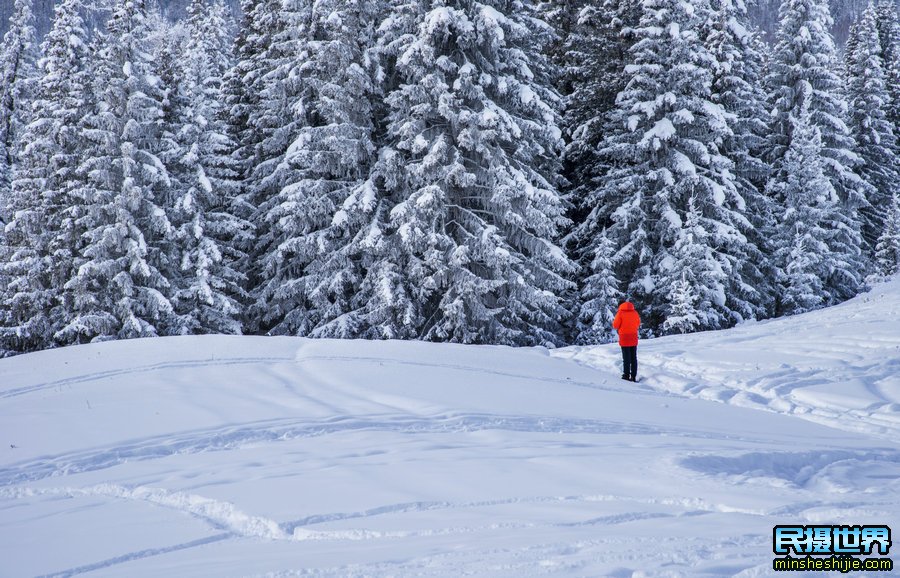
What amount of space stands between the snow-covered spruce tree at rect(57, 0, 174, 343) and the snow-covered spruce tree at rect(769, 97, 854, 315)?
2204cm

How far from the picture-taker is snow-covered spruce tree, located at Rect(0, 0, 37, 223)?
3491cm

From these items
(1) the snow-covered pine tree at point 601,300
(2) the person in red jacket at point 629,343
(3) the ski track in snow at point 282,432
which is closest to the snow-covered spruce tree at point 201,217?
(1) the snow-covered pine tree at point 601,300

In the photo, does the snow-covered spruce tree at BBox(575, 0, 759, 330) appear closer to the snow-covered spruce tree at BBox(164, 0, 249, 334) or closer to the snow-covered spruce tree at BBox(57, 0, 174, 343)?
the snow-covered spruce tree at BBox(164, 0, 249, 334)

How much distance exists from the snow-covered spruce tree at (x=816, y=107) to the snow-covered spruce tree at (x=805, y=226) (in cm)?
29

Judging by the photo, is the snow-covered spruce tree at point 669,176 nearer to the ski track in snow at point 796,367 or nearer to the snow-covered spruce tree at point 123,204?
the ski track in snow at point 796,367

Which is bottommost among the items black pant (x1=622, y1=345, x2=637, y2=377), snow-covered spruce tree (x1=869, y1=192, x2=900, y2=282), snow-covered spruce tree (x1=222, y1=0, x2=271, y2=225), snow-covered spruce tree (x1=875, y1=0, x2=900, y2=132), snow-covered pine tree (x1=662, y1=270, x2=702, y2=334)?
black pant (x1=622, y1=345, x2=637, y2=377)

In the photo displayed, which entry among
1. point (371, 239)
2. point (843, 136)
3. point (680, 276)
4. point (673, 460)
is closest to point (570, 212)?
point (680, 276)

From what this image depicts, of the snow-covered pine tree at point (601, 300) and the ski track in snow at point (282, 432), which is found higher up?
the snow-covered pine tree at point (601, 300)

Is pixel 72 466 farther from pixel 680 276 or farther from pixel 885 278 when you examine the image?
pixel 885 278

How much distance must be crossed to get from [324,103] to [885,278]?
87.5 feet

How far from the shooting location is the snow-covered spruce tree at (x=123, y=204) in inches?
852

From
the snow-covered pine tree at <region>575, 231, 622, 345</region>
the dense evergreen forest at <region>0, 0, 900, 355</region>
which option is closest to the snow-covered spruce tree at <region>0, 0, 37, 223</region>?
the dense evergreen forest at <region>0, 0, 900, 355</region>

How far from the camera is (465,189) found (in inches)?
790

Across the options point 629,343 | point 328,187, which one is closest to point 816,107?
point 328,187
